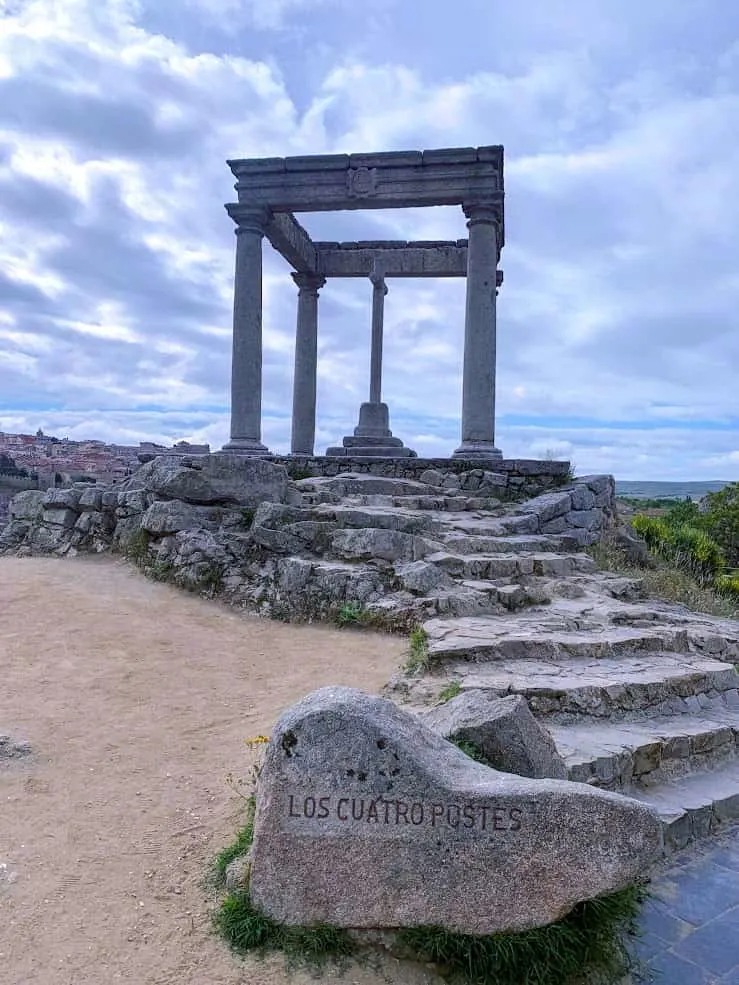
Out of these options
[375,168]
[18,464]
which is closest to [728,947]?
[375,168]

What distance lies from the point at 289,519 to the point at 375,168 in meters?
7.88

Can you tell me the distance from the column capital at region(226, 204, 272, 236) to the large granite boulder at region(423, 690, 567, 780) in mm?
12569

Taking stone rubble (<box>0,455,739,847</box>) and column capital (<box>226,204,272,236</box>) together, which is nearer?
stone rubble (<box>0,455,739,847</box>)

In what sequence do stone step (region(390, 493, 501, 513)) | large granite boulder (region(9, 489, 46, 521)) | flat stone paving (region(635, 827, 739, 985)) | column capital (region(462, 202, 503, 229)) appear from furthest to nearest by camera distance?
column capital (region(462, 202, 503, 229))
large granite boulder (region(9, 489, 46, 521))
stone step (region(390, 493, 501, 513))
flat stone paving (region(635, 827, 739, 985))

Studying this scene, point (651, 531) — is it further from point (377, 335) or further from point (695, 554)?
point (377, 335)

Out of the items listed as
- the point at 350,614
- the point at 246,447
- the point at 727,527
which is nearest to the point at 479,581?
the point at 350,614

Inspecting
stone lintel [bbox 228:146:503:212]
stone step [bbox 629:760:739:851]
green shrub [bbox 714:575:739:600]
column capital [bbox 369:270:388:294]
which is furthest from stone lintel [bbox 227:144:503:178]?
stone step [bbox 629:760:739:851]

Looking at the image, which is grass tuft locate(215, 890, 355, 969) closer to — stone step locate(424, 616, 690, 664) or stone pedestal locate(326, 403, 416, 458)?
stone step locate(424, 616, 690, 664)

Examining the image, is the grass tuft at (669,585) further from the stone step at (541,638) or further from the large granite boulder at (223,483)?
the large granite boulder at (223,483)

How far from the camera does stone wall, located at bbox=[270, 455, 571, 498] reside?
12.5 m

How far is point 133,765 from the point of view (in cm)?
436

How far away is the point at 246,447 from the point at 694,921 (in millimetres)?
11683

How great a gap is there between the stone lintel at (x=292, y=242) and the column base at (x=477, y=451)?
6113mm

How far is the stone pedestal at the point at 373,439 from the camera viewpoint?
15.7 meters
